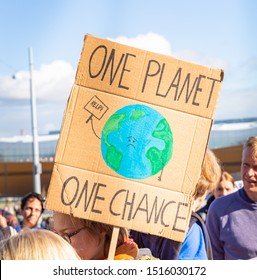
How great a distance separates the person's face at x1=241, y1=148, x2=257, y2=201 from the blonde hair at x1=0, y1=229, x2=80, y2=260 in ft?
6.13

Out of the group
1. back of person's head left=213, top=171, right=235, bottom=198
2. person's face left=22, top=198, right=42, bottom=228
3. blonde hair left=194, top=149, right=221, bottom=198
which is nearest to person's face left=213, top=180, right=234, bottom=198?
back of person's head left=213, top=171, right=235, bottom=198

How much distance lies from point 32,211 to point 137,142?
3655 mm

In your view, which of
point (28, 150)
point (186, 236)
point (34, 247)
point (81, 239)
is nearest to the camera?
point (34, 247)

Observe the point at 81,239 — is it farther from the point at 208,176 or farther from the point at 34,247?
the point at 208,176

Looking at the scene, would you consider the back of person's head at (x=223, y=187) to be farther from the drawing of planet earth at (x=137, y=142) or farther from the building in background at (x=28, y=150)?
the building in background at (x=28, y=150)

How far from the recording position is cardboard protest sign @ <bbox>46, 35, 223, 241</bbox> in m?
2.68

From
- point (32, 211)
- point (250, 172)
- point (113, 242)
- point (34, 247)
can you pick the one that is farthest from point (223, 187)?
point (34, 247)

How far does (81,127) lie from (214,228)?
1.61 m

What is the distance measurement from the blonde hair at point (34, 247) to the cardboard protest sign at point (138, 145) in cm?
40

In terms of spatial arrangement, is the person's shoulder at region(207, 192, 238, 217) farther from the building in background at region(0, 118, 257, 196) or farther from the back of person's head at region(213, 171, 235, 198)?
the building in background at region(0, 118, 257, 196)

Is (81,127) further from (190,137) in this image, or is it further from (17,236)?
(17,236)

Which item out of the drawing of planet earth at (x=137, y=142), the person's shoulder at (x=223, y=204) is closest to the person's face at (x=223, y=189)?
the person's shoulder at (x=223, y=204)

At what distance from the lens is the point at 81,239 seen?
110 inches
